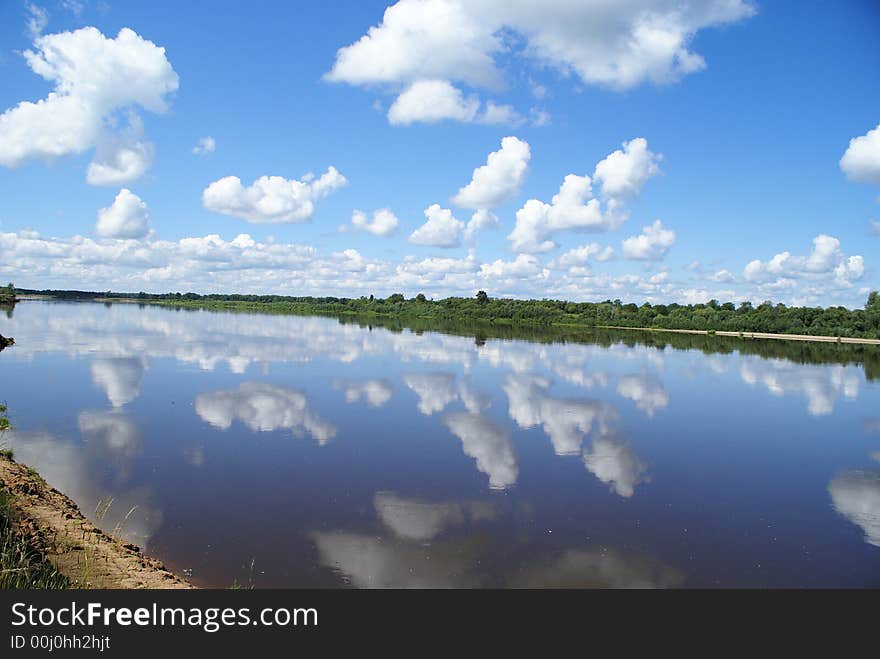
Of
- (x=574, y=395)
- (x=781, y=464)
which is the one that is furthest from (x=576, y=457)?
(x=574, y=395)

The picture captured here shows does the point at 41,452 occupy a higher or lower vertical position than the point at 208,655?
lower

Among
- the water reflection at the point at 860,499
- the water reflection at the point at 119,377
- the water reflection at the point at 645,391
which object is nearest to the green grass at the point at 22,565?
the water reflection at the point at 860,499

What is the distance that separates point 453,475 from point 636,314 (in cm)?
9538

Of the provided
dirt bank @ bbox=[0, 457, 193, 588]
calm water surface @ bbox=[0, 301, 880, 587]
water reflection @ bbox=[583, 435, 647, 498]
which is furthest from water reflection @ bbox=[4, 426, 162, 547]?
water reflection @ bbox=[583, 435, 647, 498]

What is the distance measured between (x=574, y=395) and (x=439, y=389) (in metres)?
5.23

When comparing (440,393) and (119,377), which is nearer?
(440,393)

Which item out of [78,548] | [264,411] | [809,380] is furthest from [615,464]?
[809,380]

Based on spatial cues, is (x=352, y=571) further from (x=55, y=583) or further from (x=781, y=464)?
(x=781, y=464)

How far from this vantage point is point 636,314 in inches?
3932

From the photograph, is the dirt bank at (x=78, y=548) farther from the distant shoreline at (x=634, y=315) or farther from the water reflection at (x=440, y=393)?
the distant shoreline at (x=634, y=315)

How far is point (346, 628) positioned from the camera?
4555 millimetres

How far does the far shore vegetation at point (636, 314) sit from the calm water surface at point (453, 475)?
63.4m

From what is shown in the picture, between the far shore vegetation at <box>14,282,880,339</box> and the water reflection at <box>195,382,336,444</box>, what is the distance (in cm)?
7800

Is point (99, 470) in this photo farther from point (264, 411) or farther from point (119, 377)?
point (119, 377)
